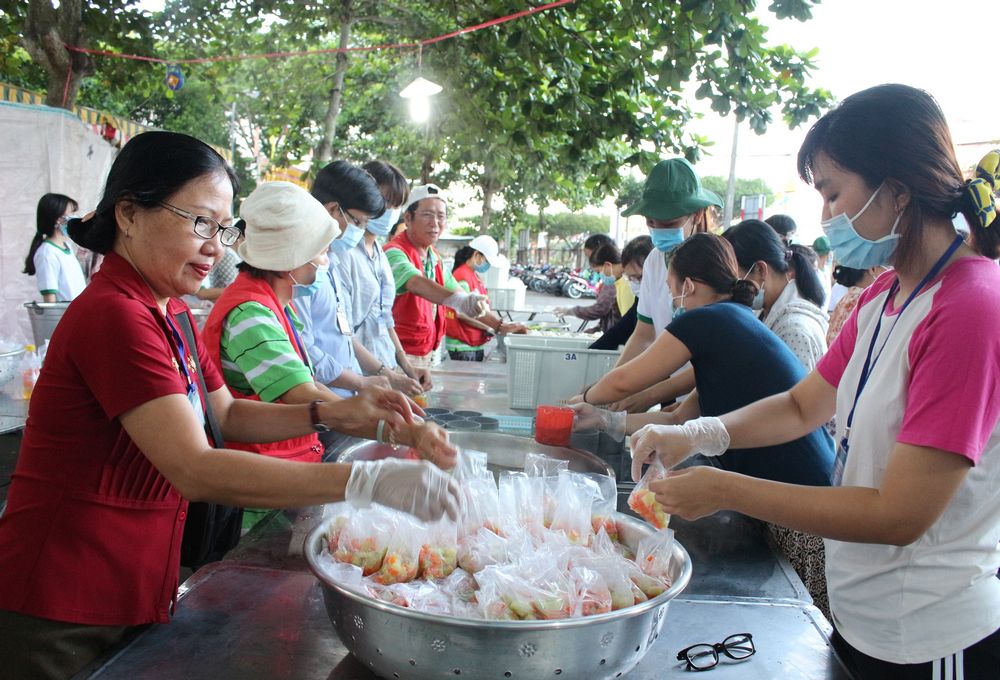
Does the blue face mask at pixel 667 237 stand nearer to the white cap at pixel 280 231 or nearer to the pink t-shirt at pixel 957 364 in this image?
the white cap at pixel 280 231

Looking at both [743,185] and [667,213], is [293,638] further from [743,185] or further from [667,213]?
[743,185]

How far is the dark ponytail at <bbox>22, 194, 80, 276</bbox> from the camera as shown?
5.25m

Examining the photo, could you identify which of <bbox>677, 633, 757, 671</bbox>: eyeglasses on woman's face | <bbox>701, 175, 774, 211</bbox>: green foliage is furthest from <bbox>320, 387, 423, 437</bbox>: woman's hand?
<bbox>701, 175, 774, 211</bbox>: green foliage

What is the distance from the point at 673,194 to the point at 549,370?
1.12 metres

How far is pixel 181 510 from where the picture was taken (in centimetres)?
140

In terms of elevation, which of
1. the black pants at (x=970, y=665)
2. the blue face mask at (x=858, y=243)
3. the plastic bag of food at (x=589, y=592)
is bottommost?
the black pants at (x=970, y=665)

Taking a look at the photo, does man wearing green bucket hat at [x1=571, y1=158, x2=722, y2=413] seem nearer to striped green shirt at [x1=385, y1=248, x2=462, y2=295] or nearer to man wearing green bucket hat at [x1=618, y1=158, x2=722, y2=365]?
man wearing green bucket hat at [x1=618, y1=158, x2=722, y2=365]

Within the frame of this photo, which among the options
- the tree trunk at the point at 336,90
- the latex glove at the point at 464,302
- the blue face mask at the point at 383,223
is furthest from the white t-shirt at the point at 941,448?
the tree trunk at the point at 336,90

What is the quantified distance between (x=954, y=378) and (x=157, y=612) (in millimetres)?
1542

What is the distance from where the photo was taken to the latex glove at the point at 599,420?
8.50 ft

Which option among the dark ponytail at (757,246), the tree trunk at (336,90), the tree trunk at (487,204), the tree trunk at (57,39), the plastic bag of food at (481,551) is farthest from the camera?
the tree trunk at (487,204)

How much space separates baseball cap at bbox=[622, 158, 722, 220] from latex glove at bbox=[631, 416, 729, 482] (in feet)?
6.13

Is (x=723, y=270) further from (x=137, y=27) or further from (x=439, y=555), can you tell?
(x=137, y=27)

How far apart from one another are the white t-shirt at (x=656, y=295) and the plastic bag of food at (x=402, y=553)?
2.35 m
